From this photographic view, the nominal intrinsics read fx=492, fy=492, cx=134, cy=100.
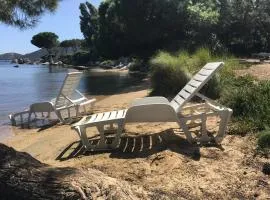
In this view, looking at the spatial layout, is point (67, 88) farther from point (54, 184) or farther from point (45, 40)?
point (45, 40)

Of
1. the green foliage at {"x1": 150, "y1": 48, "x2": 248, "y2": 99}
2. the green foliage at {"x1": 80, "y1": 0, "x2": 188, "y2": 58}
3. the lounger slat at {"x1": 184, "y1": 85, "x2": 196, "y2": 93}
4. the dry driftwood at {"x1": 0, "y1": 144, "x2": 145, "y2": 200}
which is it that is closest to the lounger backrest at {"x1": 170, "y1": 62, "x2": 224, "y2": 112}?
the lounger slat at {"x1": 184, "y1": 85, "x2": 196, "y2": 93}

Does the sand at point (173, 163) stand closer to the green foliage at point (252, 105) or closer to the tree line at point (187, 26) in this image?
the green foliage at point (252, 105)

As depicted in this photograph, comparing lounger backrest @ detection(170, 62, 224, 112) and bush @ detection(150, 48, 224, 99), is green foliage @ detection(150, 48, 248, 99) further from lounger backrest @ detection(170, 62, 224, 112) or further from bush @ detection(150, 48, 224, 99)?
lounger backrest @ detection(170, 62, 224, 112)

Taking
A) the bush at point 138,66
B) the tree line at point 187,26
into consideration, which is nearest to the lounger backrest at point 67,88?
the tree line at point 187,26

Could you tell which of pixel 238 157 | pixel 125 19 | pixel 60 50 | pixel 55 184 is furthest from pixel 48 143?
pixel 60 50

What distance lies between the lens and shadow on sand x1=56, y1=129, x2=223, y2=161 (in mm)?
6629

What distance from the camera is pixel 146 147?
7020mm

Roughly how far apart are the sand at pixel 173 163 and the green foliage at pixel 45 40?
Answer: 107632mm

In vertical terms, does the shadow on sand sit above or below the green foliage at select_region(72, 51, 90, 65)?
above

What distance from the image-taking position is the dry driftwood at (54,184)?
3.84 metres

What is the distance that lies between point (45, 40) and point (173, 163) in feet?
365

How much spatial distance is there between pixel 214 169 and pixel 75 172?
6.99 ft

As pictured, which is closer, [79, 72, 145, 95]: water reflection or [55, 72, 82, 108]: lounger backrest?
[55, 72, 82, 108]: lounger backrest

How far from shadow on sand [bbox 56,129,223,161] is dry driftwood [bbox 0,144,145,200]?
92.7 inches
